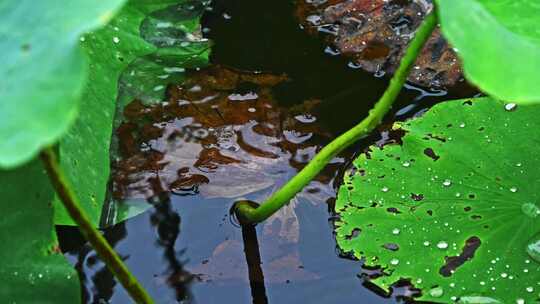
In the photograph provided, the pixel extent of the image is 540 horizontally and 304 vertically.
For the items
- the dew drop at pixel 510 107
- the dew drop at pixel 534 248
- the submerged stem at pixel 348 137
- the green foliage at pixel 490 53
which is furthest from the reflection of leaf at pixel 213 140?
the green foliage at pixel 490 53

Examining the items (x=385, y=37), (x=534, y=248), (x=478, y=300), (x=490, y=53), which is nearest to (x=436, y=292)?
(x=478, y=300)

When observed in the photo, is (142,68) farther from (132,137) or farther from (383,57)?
(383,57)

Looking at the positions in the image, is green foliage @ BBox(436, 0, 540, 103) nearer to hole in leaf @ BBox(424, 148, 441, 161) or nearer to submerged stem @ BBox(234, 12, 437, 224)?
submerged stem @ BBox(234, 12, 437, 224)

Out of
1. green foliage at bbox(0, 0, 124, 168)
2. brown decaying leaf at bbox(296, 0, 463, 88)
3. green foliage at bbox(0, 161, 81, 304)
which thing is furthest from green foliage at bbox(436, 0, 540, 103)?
brown decaying leaf at bbox(296, 0, 463, 88)

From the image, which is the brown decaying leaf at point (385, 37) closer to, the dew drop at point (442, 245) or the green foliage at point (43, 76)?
the dew drop at point (442, 245)

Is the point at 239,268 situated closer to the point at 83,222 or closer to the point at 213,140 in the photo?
the point at 213,140

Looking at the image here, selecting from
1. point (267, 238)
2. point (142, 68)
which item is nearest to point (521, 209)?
point (267, 238)
